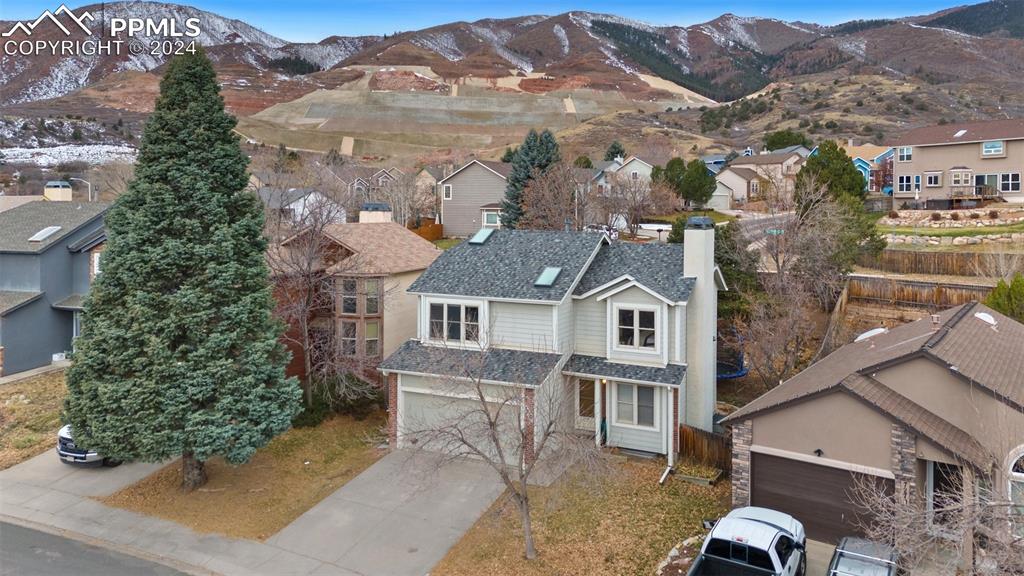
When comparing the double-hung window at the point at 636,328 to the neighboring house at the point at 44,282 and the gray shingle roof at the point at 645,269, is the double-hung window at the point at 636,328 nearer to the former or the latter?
the gray shingle roof at the point at 645,269

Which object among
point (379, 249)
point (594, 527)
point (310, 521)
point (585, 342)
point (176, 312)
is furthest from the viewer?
point (379, 249)

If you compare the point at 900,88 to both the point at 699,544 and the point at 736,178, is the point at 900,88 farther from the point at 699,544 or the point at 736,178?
the point at 699,544

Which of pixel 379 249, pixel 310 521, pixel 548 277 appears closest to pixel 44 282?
pixel 379 249

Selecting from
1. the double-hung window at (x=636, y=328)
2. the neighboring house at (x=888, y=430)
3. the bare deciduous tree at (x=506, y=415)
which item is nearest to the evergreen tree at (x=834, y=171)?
the double-hung window at (x=636, y=328)

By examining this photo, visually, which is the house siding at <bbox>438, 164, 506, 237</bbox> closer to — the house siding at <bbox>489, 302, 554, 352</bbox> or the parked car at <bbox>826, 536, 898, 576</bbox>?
the house siding at <bbox>489, 302, 554, 352</bbox>

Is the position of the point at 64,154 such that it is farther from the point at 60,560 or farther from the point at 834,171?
the point at 834,171

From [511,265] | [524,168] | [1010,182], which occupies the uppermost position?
[524,168]

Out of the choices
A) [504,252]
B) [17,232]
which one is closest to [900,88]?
[504,252]
